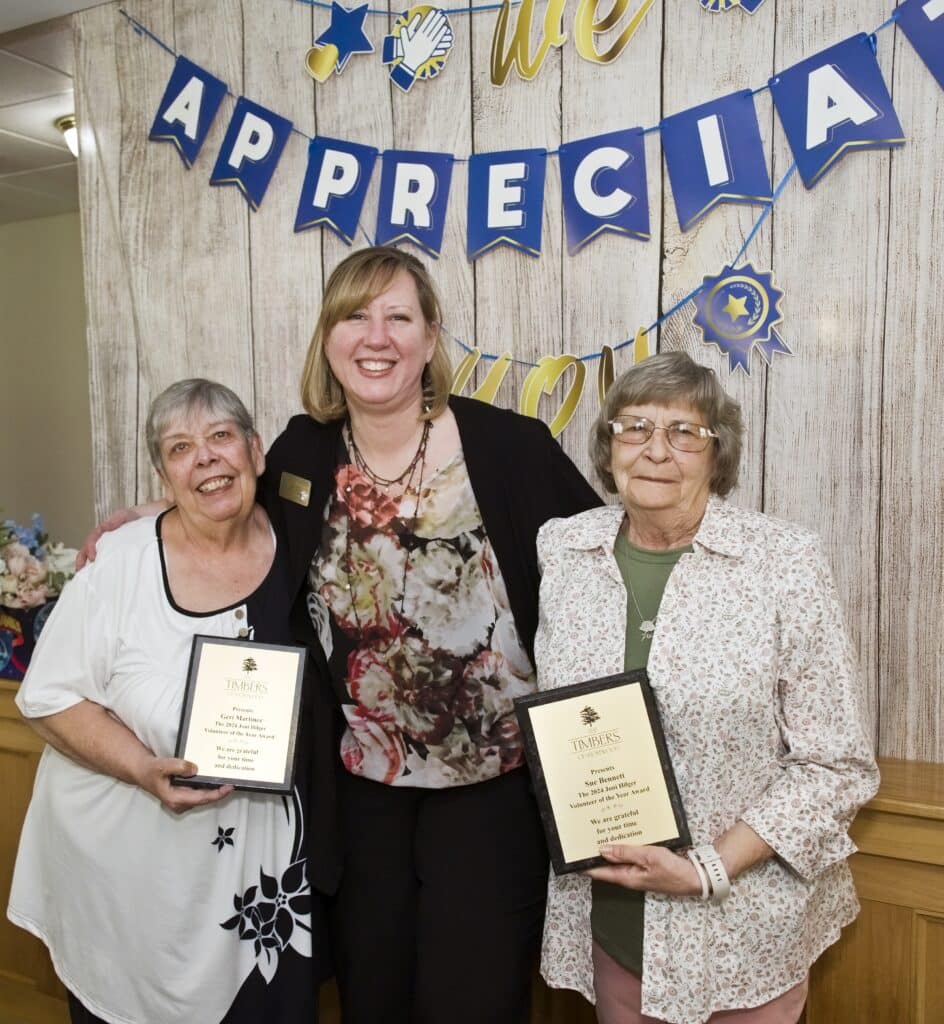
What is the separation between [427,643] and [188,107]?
1.64 m

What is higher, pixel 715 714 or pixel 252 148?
pixel 252 148

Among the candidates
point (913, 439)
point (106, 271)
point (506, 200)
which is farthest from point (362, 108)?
point (913, 439)

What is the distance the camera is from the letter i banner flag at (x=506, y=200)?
1992 mm

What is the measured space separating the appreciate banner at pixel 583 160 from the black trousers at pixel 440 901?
3.77 feet

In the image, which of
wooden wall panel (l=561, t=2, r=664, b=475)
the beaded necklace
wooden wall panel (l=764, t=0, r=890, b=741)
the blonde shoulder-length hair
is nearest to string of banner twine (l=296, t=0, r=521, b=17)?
wooden wall panel (l=561, t=2, r=664, b=475)

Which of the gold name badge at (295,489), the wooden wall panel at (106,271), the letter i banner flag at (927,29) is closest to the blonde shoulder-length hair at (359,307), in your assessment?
the gold name badge at (295,489)

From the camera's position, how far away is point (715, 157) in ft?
5.98

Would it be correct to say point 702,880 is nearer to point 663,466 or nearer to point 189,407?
point 663,466

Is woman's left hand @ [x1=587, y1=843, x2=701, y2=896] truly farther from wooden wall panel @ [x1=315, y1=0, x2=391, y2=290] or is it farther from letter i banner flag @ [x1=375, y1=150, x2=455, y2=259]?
wooden wall panel @ [x1=315, y1=0, x2=391, y2=290]

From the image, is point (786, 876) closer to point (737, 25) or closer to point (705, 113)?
point (705, 113)

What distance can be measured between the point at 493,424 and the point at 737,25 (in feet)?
3.03

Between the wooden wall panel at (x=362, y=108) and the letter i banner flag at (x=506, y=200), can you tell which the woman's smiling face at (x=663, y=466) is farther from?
the wooden wall panel at (x=362, y=108)

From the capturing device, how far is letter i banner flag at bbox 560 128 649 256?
1900 mm

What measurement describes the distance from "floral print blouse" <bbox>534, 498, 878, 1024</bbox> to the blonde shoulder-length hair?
2.01 ft
